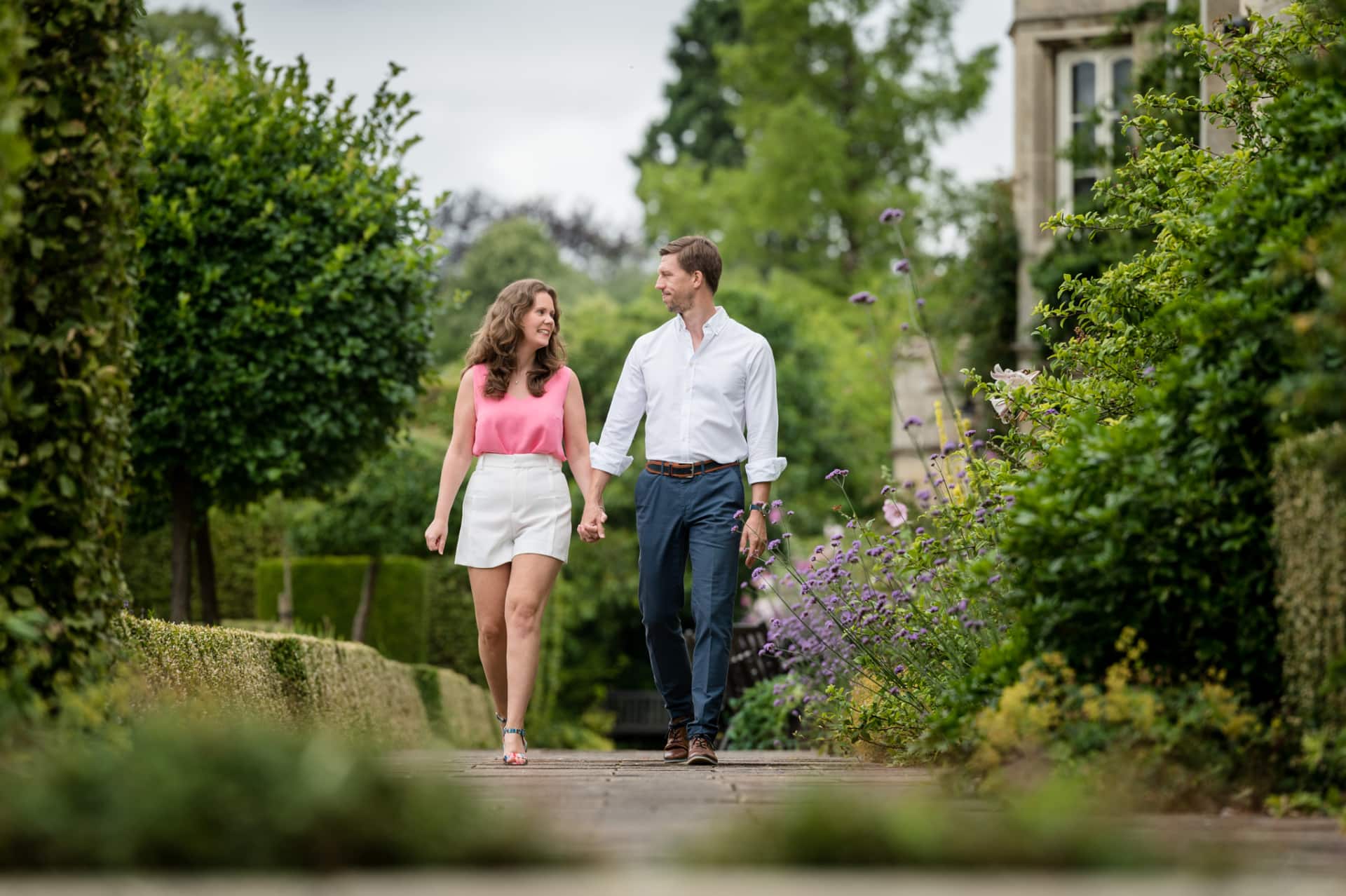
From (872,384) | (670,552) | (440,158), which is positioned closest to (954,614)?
(670,552)

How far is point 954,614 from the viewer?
6.24m

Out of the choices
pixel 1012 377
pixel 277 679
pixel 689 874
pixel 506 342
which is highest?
pixel 506 342

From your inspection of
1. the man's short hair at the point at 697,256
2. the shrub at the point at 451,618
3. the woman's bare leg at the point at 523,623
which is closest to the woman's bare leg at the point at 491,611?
the woman's bare leg at the point at 523,623

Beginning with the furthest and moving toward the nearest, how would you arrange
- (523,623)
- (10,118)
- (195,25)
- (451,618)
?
(195,25)
(451,618)
(523,623)
(10,118)

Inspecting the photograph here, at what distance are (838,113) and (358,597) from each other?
17508mm

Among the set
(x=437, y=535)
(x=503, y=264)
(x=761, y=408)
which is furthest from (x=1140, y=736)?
(x=503, y=264)

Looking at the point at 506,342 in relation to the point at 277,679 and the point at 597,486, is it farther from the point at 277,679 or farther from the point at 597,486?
the point at 277,679

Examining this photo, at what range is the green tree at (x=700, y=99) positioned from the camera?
130 ft

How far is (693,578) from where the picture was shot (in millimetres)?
6391

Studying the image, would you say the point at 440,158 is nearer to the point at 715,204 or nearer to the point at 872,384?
the point at 715,204

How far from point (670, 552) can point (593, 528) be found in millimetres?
364

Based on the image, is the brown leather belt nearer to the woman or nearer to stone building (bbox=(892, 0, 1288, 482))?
the woman

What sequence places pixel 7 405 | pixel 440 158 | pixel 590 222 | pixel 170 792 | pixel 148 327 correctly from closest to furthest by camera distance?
pixel 170 792 → pixel 7 405 → pixel 148 327 → pixel 440 158 → pixel 590 222

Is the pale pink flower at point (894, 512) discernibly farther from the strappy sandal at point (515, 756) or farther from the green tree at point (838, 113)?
the green tree at point (838, 113)
